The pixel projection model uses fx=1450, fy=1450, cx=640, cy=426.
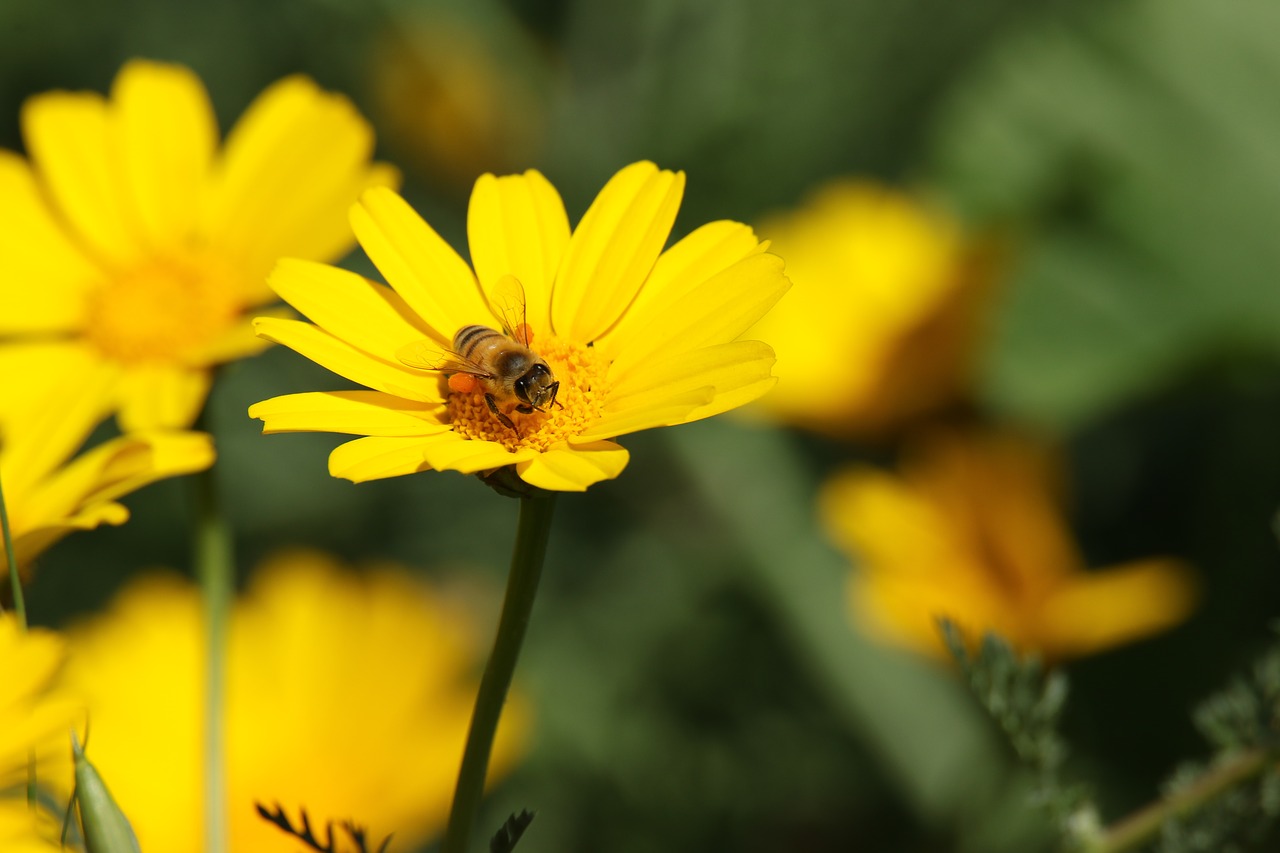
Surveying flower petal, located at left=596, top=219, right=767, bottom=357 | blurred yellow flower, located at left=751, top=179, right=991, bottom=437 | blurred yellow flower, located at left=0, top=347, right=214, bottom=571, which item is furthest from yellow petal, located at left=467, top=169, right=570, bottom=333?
blurred yellow flower, located at left=751, top=179, right=991, bottom=437

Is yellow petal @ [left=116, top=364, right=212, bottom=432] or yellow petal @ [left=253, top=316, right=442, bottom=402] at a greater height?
yellow petal @ [left=116, top=364, right=212, bottom=432]

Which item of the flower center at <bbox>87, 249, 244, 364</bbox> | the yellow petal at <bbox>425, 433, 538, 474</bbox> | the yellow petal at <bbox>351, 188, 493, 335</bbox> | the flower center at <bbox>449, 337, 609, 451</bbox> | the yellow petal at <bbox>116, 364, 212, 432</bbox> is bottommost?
the yellow petal at <bbox>425, 433, 538, 474</bbox>

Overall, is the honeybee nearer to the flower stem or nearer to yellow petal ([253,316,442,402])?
yellow petal ([253,316,442,402])

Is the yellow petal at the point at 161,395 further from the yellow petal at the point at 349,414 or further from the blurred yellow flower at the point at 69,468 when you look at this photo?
the yellow petal at the point at 349,414

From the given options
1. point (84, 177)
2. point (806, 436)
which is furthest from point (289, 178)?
point (806, 436)

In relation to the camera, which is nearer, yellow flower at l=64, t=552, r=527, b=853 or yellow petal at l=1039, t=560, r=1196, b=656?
yellow flower at l=64, t=552, r=527, b=853

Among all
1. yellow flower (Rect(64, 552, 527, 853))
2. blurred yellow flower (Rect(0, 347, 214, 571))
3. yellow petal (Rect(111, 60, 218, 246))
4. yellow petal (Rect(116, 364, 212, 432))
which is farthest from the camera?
yellow flower (Rect(64, 552, 527, 853))

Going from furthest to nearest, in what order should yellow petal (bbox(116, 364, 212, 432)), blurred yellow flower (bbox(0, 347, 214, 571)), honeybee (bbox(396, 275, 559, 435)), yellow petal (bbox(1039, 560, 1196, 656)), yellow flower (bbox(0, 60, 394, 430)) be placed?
yellow petal (bbox(1039, 560, 1196, 656)) → yellow flower (bbox(0, 60, 394, 430)) → yellow petal (bbox(116, 364, 212, 432)) → honeybee (bbox(396, 275, 559, 435)) → blurred yellow flower (bbox(0, 347, 214, 571))
